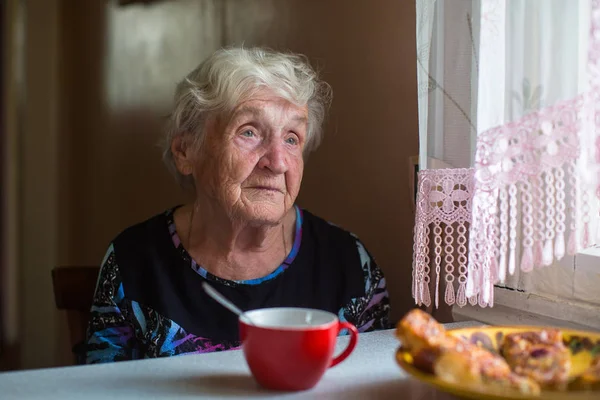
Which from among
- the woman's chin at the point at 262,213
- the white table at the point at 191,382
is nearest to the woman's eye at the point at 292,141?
the woman's chin at the point at 262,213

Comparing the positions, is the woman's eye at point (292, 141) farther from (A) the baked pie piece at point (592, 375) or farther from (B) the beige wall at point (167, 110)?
(A) the baked pie piece at point (592, 375)

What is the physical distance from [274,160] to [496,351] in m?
0.73

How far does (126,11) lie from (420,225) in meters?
2.44

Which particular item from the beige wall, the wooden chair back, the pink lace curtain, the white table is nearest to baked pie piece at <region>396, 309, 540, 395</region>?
the white table

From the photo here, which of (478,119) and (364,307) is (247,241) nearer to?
(364,307)

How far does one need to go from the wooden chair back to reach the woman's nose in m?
0.77

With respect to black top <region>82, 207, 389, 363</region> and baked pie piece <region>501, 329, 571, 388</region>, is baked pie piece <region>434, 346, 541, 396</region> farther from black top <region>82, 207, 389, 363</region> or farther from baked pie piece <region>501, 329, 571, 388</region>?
black top <region>82, 207, 389, 363</region>

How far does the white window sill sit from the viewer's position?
3.49 ft

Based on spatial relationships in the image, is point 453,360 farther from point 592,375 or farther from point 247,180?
point 247,180

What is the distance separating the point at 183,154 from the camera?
62.5 inches

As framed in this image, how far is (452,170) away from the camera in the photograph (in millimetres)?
988

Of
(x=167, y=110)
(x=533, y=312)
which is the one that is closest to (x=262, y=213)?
(x=533, y=312)

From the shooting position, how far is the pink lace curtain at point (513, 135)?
841 mm

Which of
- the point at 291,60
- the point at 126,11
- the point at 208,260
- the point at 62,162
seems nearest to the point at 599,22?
the point at 291,60
